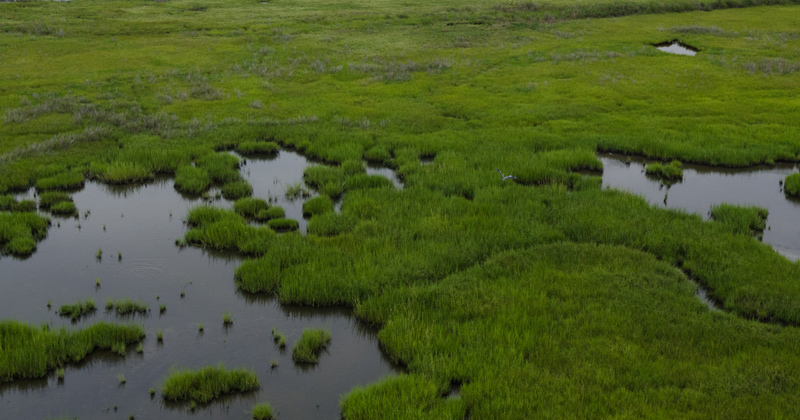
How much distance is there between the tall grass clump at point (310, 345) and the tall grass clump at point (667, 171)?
12784mm

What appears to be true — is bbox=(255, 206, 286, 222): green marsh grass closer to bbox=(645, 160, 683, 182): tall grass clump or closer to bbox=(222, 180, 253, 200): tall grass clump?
bbox=(222, 180, 253, 200): tall grass clump

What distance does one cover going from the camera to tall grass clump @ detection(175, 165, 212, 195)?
1703 centimetres

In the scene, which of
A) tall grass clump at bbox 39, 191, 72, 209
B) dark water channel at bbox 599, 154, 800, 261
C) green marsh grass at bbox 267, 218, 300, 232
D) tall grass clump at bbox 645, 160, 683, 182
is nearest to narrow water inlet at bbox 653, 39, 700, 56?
dark water channel at bbox 599, 154, 800, 261

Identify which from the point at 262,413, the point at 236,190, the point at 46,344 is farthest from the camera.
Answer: the point at 236,190

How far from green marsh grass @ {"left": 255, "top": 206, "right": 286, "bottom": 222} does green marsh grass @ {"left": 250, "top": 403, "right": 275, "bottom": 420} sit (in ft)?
24.5

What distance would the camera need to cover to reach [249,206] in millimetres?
15461

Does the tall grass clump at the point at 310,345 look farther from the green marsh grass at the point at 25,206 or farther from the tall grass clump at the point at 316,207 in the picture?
the green marsh grass at the point at 25,206

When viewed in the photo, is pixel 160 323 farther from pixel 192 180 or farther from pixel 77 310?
pixel 192 180

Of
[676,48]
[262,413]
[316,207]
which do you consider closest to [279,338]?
[262,413]

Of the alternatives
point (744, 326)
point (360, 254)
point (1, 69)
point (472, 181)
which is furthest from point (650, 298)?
point (1, 69)

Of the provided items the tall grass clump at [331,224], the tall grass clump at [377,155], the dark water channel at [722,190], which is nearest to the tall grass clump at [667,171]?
the dark water channel at [722,190]

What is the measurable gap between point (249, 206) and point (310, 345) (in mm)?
6679

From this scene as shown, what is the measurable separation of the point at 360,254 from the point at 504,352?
177 inches

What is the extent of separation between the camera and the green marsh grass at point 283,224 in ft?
47.8
